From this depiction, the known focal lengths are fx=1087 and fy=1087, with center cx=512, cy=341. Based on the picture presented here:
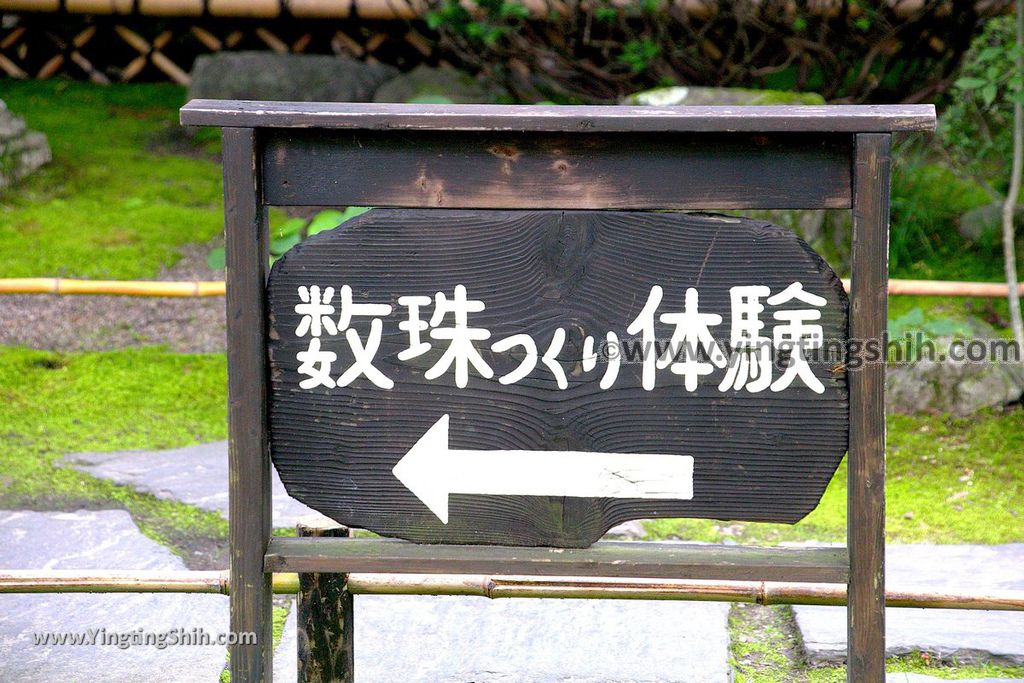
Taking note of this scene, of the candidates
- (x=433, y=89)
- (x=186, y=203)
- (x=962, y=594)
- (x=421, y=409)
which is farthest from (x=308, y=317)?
(x=433, y=89)

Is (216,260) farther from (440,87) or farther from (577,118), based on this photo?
(577,118)

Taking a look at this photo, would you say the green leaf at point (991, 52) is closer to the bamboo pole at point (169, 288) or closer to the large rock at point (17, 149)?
the bamboo pole at point (169, 288)

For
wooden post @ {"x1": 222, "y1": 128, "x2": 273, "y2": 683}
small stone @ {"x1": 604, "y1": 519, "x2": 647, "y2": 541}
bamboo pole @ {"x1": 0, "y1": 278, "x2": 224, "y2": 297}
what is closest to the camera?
wooden post @ {"x1": 222, "y1": 128, "x2": 273, "y2": 683}

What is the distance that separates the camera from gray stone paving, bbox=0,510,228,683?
2.85 metres

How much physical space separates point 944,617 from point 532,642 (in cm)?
121

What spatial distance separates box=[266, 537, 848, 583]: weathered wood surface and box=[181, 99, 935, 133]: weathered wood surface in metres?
0.83

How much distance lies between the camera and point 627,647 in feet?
9.91

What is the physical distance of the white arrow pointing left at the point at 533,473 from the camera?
215 cm

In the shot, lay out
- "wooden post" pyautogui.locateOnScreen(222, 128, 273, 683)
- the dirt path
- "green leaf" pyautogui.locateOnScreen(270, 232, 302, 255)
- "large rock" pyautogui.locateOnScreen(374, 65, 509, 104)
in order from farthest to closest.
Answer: "large rock" pyautogui.locateOnScreen(374, 65, 509, 104) → "green leaf" pyautogui.locateOnScreen(270, 232, 302, 255) → the dirt path → "wooden post" pyautogui.locateOnScreen(222, 128, 273, 683)

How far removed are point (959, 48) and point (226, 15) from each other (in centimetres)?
527

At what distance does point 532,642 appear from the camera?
3.05 meters

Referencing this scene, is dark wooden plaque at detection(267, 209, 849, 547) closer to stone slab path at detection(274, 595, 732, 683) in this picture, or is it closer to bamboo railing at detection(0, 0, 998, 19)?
stone slab path at detection(274, 595, 732, 683)

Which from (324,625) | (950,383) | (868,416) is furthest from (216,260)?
(868,416)

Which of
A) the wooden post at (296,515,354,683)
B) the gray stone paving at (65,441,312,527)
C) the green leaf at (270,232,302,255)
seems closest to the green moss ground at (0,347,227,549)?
the gray stone paving at (65,441,312,527)
